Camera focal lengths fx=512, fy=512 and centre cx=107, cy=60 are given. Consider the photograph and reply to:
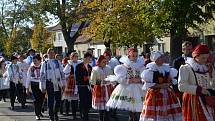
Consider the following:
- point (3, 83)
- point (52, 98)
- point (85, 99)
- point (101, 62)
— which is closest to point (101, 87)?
point (101, 62)

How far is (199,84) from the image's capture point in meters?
8.14

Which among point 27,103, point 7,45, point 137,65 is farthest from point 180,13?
point 7,45

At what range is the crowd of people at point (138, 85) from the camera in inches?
321

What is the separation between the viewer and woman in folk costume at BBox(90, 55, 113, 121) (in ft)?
42.0

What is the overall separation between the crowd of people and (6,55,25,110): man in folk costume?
0.24 ft

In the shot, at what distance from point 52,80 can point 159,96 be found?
4.50m

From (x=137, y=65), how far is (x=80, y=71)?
8.77 ft

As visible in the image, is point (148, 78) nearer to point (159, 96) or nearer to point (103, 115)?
point (159, 96)

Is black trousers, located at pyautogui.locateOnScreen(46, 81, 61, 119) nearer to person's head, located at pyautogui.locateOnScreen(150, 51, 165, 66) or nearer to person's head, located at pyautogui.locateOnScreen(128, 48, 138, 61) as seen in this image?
person's head, located at pyautogui.locateOnScreen(128, 48, 138, 61)

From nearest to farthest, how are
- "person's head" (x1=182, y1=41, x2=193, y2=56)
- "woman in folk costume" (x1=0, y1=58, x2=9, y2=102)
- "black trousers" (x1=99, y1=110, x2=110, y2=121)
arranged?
"person's head" (x1=182, y1=41, x2=193, y2=56)
"black trousers" (x1=99, y1=110, x2=110, y2=121)
"woman in folk costume" (x1=0, y1=58, x2=9, y2=102)

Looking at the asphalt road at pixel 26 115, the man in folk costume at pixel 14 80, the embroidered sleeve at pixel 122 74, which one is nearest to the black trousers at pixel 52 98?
the asphalt road at pixel 26 115

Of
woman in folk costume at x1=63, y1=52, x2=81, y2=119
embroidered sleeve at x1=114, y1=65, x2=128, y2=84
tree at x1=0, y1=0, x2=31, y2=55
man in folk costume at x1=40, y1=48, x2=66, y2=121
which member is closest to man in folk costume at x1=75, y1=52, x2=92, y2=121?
man in folk costume at x1=40, y1=48, x2=66, y2=121

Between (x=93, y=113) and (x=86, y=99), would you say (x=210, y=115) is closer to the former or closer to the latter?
(x=86, y=99)

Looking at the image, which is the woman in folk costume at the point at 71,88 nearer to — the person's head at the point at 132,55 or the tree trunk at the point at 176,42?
the person's head at the point at 132,55
